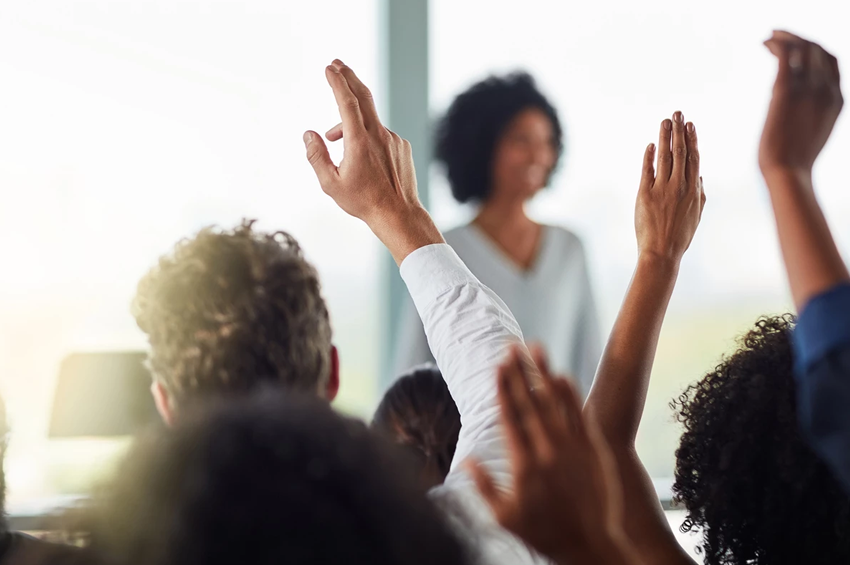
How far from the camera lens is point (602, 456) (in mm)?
541

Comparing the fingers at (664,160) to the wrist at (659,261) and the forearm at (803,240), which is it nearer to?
the wrist at (659,261)

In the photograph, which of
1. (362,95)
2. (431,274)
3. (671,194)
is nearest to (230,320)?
(431,274)

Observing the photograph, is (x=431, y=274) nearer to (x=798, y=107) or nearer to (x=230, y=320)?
(x=230, y=320)

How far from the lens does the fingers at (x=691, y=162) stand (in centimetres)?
100

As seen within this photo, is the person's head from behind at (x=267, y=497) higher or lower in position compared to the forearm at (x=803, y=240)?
lower

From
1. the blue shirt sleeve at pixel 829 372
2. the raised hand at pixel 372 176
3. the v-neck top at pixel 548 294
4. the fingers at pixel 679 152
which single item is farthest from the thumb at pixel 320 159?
the v-neck top at pixel 548 294

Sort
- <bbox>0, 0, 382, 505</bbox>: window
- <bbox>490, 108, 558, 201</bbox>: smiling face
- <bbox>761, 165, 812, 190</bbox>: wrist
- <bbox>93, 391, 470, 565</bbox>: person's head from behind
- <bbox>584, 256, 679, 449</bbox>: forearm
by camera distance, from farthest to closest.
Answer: <bbox>0, 0, 382, 505</bbox>: window → <bbox>490, 108, 558, 201</bbox>: smiling face → <bbox>584, 256, 679, 449</bbox>: forearm → <bbox>761, 165, 812, 190</bbox>: wrist → <bbox>93, 391, 470, 565</bbox>: person's head from behind

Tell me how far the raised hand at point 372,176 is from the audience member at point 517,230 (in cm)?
127

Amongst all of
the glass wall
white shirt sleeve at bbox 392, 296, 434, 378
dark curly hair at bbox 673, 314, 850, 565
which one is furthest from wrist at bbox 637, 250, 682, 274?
the glass wall

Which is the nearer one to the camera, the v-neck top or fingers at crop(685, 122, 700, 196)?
fingers at crop(685, 122, 700, 196)

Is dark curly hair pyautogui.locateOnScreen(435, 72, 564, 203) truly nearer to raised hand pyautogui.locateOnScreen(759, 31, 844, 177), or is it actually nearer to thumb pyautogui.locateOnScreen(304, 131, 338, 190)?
→ thumb pyautogui.locateOnScreen(304, 131, 338, 190)

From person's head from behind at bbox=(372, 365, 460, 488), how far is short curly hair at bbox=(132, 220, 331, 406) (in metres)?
0.52

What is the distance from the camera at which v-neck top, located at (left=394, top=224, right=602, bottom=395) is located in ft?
7.70

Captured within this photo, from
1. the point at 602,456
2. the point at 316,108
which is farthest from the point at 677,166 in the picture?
the point at 316,108
